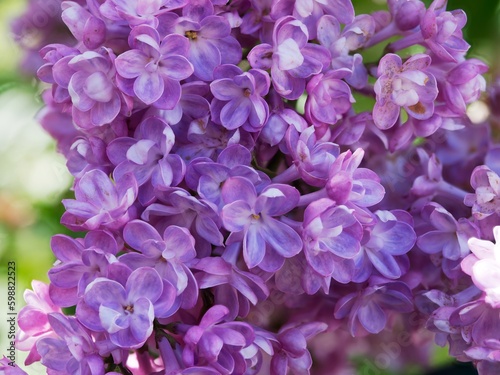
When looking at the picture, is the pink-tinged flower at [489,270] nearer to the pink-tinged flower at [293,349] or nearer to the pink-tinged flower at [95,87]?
the pink-tinged flower at [293,349]

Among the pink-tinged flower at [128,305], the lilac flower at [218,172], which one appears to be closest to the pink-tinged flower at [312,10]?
the lilac flower at [218,172]

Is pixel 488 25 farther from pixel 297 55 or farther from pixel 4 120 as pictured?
pixel 4 120

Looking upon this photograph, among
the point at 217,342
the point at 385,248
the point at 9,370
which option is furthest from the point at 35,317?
the point at 385,248

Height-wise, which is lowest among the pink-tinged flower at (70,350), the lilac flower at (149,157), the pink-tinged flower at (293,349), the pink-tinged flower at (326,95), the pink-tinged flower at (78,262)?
the pink-tinged flower at (293,349)

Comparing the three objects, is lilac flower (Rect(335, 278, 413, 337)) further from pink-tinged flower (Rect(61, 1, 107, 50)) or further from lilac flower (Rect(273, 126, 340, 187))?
pink-tinged flower (Rect(61, 1, 107, 50))

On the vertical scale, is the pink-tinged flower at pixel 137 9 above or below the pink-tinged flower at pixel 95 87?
above

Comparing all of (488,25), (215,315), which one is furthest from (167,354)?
(488,25)

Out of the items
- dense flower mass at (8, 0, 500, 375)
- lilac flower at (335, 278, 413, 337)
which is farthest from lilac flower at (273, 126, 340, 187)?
lilac flower at (335, 278, 413, 337)
